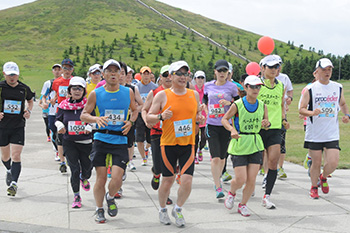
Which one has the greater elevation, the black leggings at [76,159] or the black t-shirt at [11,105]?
the black t-shirt at [11,105]

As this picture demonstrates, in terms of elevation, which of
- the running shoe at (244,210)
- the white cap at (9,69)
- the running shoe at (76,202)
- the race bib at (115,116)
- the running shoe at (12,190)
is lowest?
the running shoe at (12,190)

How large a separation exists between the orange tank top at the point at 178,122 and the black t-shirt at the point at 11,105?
315 centimetres

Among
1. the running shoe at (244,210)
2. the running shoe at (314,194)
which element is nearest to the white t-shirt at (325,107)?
the running shoe at (314,194)

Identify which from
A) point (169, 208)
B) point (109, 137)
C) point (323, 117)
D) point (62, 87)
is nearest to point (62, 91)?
point (62, 87)

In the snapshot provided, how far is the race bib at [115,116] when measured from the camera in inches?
218

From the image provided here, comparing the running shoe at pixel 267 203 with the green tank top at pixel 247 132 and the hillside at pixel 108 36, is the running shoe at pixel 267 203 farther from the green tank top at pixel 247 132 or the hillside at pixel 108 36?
the hillside at pixel 108 36

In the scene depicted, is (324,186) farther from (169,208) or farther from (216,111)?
(169,208)

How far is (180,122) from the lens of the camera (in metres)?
5.41

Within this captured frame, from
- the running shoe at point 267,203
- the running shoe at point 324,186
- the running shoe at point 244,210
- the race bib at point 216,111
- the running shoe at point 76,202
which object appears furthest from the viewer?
the race bib at point 216,111

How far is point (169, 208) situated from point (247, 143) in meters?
1.55

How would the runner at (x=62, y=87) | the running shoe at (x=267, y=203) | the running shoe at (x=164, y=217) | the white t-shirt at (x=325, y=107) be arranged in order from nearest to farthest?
1. the running shoe at (x=164, y=217)
2. the running shoe at (x=267, y=203)
3. the white t-shirt at (x=325, y=107)
4. the runner at (x=62, y=87)

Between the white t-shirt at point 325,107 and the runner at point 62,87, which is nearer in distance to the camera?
the white t-shirt at point 325,107

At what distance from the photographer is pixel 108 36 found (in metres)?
144

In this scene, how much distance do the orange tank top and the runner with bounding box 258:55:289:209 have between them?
1.58 m
